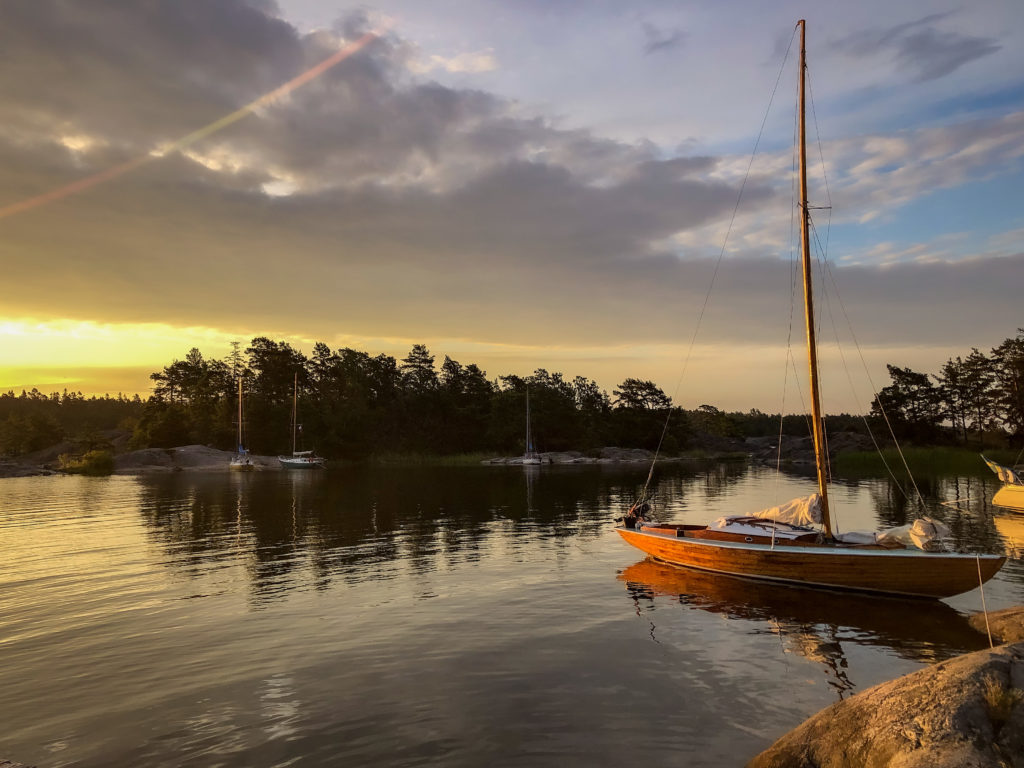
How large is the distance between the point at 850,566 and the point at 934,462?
75.4 meters

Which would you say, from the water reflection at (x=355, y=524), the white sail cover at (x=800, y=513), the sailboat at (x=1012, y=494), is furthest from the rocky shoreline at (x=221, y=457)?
the white sail cover at (x=800, y=513)

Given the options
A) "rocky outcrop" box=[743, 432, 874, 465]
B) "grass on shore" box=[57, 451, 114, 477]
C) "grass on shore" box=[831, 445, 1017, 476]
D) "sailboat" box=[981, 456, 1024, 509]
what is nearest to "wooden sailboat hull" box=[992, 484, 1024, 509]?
"sailboat" box=[981, 456, 1024, 509]

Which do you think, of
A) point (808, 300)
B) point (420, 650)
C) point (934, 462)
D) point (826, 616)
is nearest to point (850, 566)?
point (826, 616)

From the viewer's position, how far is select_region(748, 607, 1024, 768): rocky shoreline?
614cm

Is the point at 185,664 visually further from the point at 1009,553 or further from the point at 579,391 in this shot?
the point at 579,391

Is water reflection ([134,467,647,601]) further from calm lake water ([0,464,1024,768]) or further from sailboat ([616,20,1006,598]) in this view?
sailboat ([616,20,1006,598])

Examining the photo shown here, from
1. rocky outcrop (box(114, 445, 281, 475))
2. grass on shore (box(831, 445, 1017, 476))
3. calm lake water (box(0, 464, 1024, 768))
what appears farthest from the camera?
rocky outcrop (box(114, 445, 281, 475))

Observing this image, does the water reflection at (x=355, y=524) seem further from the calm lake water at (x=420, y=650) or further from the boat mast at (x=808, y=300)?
the boat mast at (x=808, y=300)

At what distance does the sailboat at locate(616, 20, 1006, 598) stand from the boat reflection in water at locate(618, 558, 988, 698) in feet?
1.80

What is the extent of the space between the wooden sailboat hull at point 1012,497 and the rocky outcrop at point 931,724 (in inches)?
1734

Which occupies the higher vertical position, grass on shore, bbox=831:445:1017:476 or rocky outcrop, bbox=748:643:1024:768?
rocky outcrop, bbox=748:643:1024:768

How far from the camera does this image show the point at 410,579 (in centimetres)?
2245

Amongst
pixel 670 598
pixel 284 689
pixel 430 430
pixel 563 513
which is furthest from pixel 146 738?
pixel 430 430

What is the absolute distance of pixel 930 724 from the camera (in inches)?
256
